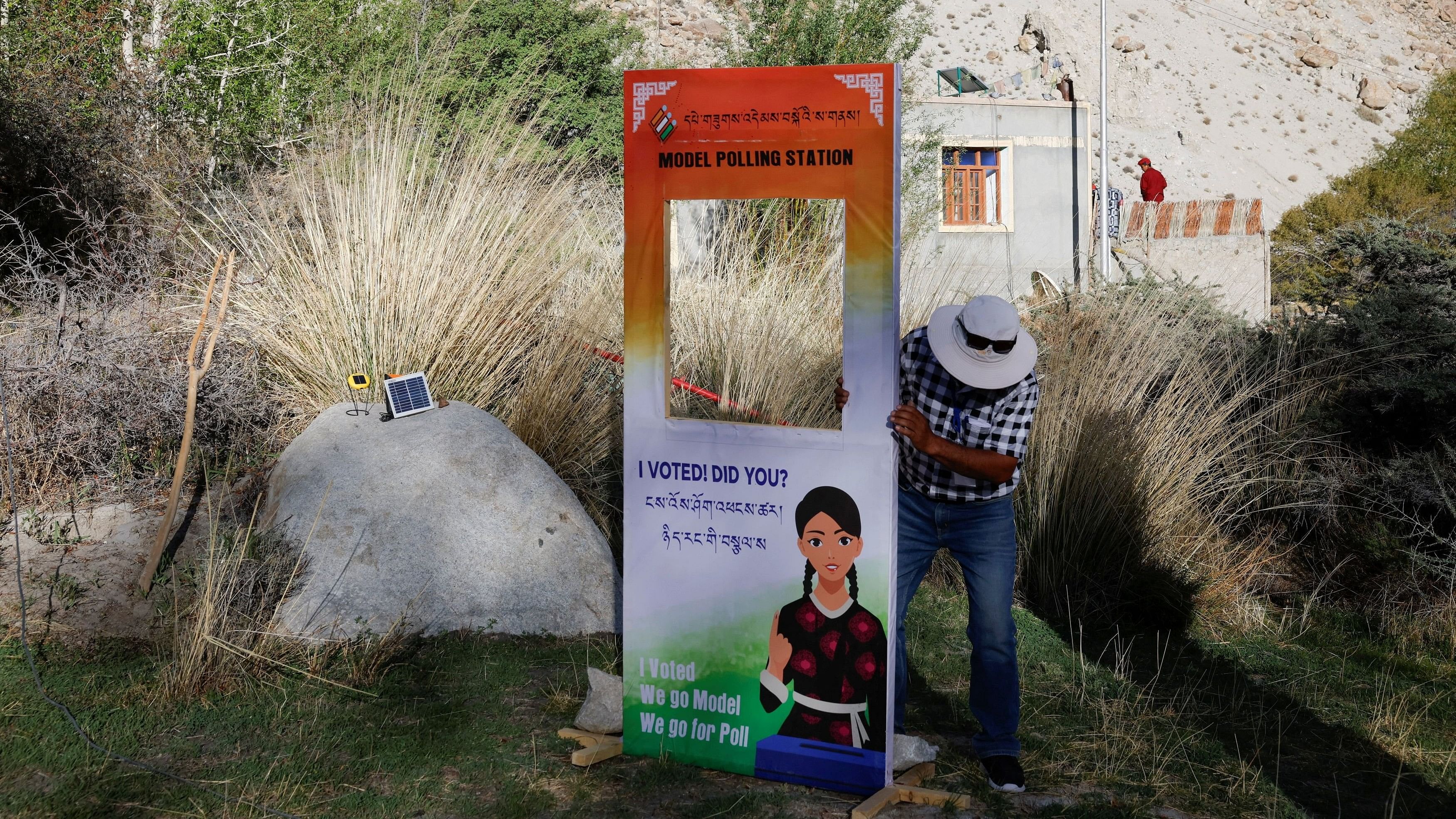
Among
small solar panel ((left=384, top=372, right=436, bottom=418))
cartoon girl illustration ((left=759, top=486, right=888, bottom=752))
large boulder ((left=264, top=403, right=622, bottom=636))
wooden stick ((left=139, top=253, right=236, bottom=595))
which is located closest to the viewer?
cartoon girl illustration ((left=759, top=486, right=888, bottom=752))

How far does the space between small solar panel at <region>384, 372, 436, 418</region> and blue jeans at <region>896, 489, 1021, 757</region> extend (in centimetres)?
291

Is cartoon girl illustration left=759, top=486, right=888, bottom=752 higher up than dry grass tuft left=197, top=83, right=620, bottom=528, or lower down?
lower down

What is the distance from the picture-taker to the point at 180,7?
1245 cm

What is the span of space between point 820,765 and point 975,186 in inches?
856

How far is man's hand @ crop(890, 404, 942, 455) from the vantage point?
325 centimetres

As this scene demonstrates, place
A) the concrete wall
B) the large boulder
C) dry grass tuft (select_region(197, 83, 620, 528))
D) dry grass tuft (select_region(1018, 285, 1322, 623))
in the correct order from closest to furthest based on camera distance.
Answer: the large boulder < dry grass tuft (select_region(1018, 285, 1322, 623)) < dry grass tuft (select_region(197, 83, 620, 528)) < the concrete wall

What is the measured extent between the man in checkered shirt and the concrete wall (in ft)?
64.6

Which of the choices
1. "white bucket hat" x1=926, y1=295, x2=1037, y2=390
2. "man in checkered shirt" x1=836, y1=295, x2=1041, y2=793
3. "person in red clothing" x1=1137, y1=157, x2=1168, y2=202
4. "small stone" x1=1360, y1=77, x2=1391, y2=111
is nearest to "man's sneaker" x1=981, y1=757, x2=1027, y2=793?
"man in checkered shirt" x1=836, y1=295, x2=1041, y2=793

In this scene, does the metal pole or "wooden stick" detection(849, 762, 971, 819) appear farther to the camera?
the metal pole

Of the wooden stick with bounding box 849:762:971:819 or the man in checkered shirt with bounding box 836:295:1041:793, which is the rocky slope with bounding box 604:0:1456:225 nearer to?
the man in checkered shirt with bounding box 836:295:1041:793

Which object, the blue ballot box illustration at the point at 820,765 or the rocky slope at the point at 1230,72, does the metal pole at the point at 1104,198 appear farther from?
the blue ballot box illustration at the point at 820,765

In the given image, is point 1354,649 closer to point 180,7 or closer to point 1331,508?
point 1331,508

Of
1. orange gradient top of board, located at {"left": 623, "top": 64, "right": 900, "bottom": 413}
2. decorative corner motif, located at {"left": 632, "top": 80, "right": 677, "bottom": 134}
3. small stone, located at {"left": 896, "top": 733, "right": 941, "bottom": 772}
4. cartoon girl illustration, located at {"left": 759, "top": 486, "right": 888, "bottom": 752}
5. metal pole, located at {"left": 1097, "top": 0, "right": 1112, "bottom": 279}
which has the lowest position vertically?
small stone, located at {"left": 896, "top": 733, "right": 941, "bottom": 772}

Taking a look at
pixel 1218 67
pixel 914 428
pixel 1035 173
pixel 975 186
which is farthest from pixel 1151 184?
pixel 1218 67
